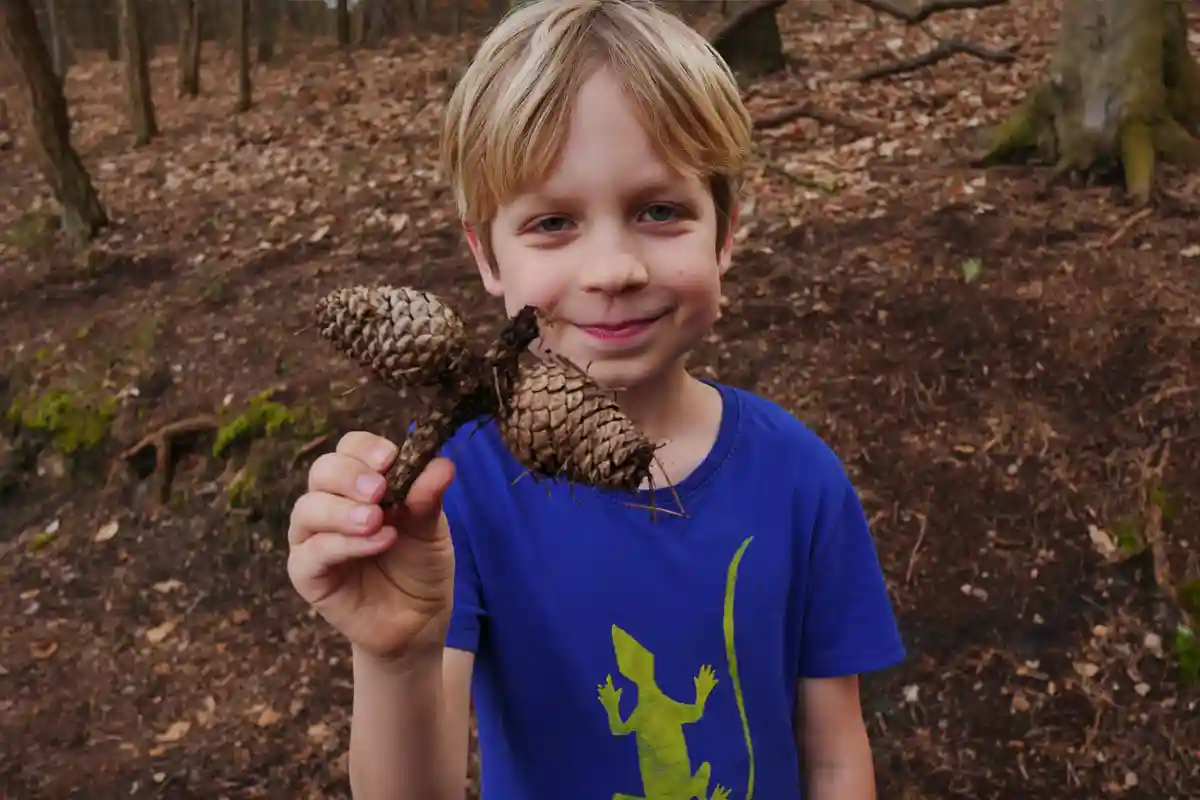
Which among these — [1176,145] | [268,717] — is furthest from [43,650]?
[1176,145]

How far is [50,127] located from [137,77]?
1.91m

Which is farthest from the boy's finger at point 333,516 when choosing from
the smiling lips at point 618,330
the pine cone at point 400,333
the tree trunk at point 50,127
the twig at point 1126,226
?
the tree trunk at point 50,127

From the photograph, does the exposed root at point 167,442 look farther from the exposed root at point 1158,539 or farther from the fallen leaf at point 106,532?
the exposed root at point 1158,539

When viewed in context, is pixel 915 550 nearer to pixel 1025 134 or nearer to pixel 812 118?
pixel 1025 134

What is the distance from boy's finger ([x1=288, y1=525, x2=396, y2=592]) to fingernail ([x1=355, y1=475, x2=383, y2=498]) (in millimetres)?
51

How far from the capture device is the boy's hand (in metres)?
1.24

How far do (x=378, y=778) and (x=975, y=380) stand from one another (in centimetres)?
357

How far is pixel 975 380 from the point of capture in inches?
171

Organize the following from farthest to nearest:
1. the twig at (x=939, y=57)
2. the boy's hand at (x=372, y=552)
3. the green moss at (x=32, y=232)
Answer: the green moss at (x=32, y=232)
the twig at (x=939, y=57)
the boy's hand at (x=372, y=552)

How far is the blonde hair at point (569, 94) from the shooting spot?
1506 mm

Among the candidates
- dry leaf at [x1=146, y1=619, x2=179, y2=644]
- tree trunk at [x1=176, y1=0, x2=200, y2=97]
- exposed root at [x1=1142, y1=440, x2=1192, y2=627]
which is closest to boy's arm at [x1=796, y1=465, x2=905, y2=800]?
exposed root at [x1=1142, y1=440, x2=1192, y2=627]

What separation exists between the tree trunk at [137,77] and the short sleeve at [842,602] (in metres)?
8.77

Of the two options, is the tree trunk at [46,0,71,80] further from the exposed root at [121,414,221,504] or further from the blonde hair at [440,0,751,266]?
the blonde hair at [440,0,751,266]

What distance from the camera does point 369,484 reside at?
1.22 m
